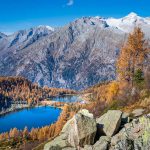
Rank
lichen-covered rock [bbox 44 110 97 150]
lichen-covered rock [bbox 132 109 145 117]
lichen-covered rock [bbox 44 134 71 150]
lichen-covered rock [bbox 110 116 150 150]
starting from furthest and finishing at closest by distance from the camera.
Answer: lichen-covered rock [bbox 132 109 145 117] → lichen-covered rock [bbox 44 134 71 150] → lichen-covered rock [bbox 44 110 97 150] → lichen-covered rock [bbox 110 116 150 150]

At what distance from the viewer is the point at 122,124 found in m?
41.5

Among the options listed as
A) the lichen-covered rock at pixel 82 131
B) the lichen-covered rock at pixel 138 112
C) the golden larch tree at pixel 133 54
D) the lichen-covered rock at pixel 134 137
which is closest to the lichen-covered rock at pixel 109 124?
the lichen-covered rock at pixel 134 137

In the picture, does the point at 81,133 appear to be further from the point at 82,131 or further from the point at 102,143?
the point at 102,143

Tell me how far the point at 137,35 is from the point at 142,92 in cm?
1625

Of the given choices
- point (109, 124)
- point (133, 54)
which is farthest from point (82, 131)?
point (133, 54)

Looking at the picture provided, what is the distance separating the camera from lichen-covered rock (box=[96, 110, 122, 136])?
38094mm

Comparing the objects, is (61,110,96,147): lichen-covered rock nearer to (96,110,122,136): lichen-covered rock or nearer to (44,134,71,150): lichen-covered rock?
(44,134,71,150): lichen-covered rock

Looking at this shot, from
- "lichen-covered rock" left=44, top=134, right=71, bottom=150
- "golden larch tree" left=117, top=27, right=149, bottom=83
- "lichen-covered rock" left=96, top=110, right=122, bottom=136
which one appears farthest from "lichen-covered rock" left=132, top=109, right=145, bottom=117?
"golden larch tree" left=117, top=27, right=149, bottom=83

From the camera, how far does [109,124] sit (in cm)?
3897

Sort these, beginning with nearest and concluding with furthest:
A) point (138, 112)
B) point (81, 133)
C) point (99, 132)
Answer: point (81, 133), point (99, 132), point (138, 112)

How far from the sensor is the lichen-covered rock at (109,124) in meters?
38.1

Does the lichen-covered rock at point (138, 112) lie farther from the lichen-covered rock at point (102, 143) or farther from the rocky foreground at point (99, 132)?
the lichen-covered rock at point (102, 143)

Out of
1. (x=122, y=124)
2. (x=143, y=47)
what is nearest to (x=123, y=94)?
(x=143, y=47)

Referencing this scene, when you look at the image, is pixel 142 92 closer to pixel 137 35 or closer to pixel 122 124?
pixel 137 35
